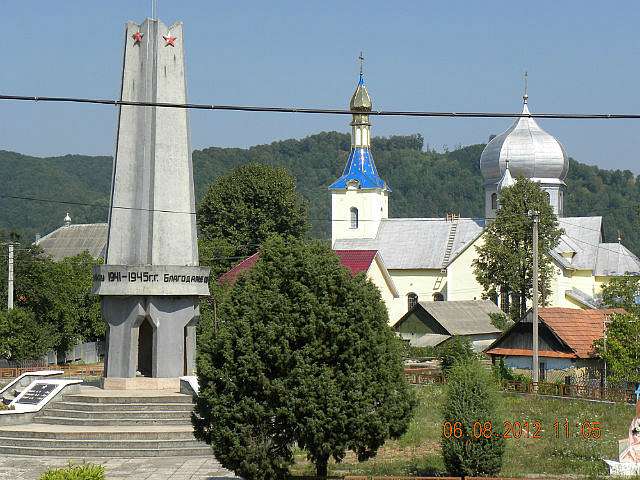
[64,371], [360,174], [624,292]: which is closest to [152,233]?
[64,371]

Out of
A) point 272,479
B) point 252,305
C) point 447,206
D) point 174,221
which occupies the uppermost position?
point 447,206

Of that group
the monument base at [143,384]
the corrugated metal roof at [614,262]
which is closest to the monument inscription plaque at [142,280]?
the monument base at [143,384]

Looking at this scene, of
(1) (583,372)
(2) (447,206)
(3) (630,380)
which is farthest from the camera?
(2) (447,206)

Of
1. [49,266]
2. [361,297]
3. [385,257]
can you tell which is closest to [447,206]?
[385,257]

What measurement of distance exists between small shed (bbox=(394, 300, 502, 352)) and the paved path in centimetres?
3392

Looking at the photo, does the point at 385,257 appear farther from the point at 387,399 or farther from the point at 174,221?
the point at 387,399

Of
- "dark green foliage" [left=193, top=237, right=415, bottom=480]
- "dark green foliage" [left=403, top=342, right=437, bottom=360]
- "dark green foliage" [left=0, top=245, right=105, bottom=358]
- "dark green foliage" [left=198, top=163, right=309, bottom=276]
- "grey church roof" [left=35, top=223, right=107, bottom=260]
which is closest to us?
"dark green foliage" [left=193, top=237, right=415, bottom=480]

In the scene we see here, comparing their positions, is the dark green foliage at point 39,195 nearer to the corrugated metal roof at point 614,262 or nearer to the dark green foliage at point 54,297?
the corrugated metal roof at point 614,262

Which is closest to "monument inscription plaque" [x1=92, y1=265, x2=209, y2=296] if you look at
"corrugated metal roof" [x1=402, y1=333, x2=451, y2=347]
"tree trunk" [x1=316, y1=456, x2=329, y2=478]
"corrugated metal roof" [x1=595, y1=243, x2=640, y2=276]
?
"tree trunk" [x1=316, y1=456, x2=329, y2=478]

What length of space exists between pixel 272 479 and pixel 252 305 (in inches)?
111

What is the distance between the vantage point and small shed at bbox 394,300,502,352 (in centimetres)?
5797

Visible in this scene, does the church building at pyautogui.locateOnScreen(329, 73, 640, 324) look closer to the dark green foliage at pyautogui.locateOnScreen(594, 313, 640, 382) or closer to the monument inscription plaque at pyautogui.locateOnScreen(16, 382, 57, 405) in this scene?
the dark green foliage at pyautogui.locateOnScreen(594, 313, 640, 382)

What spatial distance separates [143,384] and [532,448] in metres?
9.86

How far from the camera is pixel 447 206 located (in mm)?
190500
